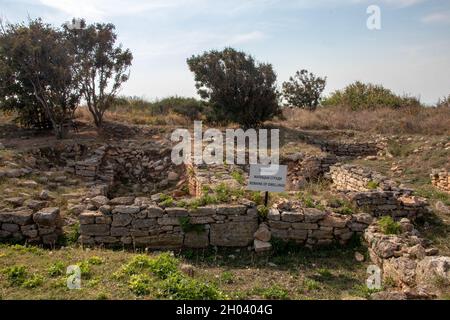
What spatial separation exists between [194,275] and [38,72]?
9955 millimetres

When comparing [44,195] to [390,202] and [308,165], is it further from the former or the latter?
[308,165]

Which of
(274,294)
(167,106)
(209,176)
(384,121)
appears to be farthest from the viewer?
(167,106)

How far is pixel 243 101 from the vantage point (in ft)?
51.0

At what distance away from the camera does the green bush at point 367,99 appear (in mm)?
21578

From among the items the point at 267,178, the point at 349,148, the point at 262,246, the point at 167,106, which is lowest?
the point at 262,246

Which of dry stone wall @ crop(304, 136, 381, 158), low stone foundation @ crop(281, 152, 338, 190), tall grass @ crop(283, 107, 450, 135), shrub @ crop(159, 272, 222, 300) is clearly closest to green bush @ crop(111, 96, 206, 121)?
tall grass @ crop(283, 107, 450, 135)

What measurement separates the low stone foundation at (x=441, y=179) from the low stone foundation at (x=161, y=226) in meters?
6.50

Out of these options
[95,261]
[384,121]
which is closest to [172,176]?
[95,261]

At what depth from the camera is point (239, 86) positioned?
610 inches

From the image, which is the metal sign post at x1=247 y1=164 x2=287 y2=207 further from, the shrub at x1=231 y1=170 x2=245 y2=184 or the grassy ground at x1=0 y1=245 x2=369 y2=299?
the shrub at x1=231 y1=170 x2=245 y2=184

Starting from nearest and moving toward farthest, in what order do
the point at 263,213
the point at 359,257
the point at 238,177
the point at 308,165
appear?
the point at 359,257
the point at 263,213
the point at 238,177
the point at 308,165

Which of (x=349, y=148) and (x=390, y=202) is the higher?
(x=349, y=148)

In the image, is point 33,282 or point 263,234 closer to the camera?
point 33,282

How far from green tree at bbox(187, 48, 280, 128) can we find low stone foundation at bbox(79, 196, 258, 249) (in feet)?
31.8
